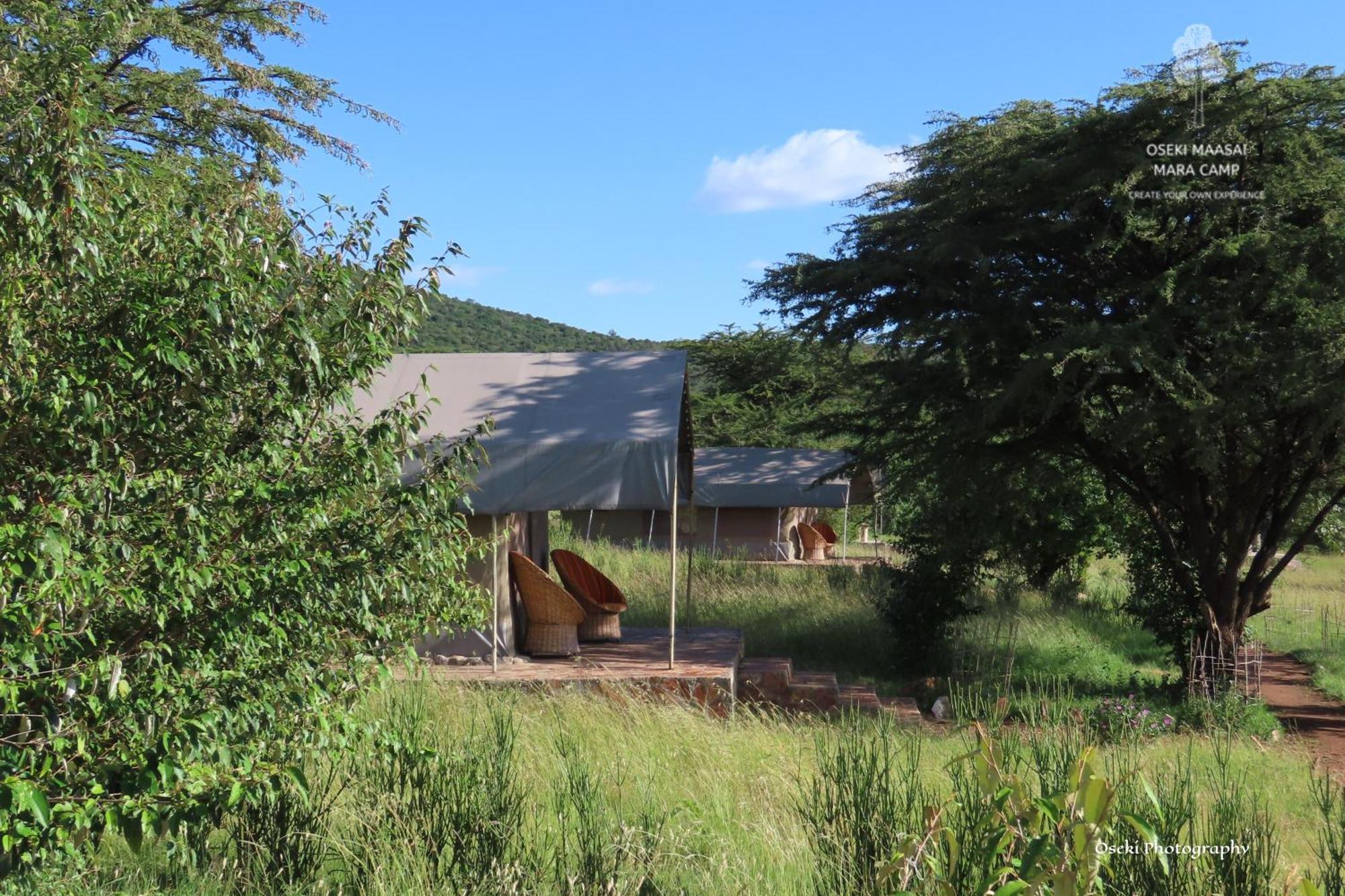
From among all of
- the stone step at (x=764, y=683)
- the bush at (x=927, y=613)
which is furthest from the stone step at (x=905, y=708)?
the bush at (x=927, y=613)

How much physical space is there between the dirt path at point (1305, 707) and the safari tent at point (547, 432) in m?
6.25

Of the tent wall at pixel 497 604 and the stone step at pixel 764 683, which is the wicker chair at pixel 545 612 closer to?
the tent wall at pixel 497 604

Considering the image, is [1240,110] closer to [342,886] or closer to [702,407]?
[342,886]

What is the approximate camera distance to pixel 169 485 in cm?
394

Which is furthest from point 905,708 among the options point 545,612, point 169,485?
point 169,485

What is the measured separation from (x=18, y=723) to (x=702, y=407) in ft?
134

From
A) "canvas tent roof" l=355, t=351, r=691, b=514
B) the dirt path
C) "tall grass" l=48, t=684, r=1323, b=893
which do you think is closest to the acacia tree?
the dirt path

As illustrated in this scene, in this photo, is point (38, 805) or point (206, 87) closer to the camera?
point (38, 805)

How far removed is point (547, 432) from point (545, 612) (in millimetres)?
1974

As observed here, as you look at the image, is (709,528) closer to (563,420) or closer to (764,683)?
(764,683)

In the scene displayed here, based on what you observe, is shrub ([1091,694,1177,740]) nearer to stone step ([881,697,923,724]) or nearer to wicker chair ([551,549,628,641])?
stone step ([881,697,923,724])

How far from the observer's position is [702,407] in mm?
44781

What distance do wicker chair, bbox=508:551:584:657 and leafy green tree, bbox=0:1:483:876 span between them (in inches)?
257

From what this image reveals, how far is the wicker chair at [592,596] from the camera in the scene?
13.1 m
